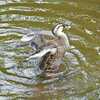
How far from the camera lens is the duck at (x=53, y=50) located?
794 cm

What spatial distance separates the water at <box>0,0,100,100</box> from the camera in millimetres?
7707

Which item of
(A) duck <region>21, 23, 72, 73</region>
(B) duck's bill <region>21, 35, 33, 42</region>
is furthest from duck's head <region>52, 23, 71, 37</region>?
(B) duck's bill <region>21, 35, 33, 42</region>

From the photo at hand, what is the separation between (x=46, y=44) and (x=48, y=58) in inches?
8.6

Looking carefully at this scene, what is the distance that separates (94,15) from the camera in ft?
33.8

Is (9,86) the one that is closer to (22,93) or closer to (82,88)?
(22,93)

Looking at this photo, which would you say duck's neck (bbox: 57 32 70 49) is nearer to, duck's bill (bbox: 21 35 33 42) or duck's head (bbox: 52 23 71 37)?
duck's head (bbox: 52 23 71 37)

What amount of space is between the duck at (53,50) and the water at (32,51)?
158 millimetres

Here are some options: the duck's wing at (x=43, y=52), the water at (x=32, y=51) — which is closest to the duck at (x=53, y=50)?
the duck's wing at (x=43, y=52)

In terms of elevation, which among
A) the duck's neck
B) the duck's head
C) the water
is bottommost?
the water

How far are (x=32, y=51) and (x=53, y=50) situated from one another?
0.82 meters

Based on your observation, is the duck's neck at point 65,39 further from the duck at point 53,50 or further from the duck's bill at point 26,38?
the duck's bill at point 26,38

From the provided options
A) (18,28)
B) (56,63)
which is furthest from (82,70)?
(18,28)

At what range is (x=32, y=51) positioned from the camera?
8.78 meters

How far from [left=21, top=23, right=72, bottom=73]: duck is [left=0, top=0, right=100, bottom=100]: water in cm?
16
